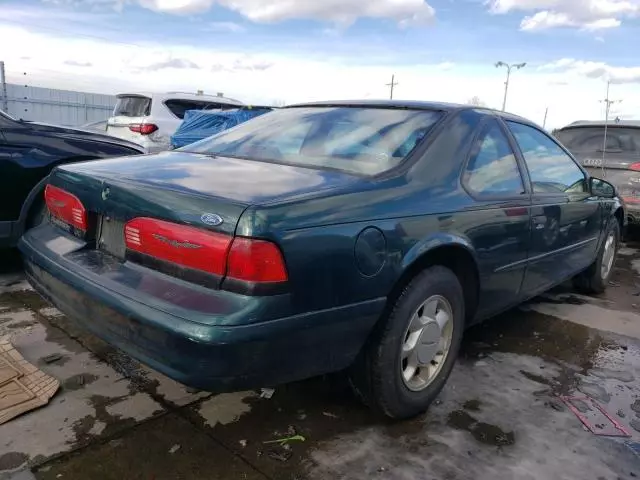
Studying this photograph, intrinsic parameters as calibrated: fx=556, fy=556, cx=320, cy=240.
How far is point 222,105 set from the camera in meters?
10.6

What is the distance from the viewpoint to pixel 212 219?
1.97 meters

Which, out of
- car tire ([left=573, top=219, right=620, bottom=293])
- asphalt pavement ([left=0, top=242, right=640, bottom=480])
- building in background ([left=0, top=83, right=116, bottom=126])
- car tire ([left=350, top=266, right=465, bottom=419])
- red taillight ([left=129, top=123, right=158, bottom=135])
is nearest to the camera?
asphalt pavement ([left=0, top=242, right=640, bottom=480])

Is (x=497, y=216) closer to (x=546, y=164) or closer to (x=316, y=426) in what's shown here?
(x=546, y=164)

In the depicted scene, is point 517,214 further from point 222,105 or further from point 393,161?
point 222,105

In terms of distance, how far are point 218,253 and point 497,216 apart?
5.37 ft

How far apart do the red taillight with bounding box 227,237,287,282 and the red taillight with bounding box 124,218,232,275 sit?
36 millimetres

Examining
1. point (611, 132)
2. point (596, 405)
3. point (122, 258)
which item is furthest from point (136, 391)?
point (611, 132)

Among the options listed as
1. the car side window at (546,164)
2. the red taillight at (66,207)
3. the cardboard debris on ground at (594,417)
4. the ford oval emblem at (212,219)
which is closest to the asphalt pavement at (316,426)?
the cardboard debris on ground at (594,417)

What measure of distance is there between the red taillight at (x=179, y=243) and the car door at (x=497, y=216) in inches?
51.8

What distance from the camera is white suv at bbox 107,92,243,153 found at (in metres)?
9.13

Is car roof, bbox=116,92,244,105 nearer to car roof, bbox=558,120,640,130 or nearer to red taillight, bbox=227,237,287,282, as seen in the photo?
car roof, bbox=558,120,640,130

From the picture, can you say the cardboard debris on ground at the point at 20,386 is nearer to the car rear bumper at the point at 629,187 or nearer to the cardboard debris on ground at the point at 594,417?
the cardboard debris on ground at the point at 594,417

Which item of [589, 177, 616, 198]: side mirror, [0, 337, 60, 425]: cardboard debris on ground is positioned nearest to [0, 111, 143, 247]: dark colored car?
→ [0, 337, 60, 425]: cardboard debris on ground

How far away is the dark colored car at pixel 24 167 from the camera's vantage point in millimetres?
4285
